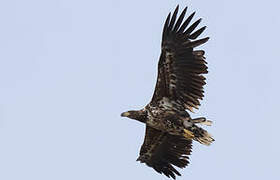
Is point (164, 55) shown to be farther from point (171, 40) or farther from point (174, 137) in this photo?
point (174, 137)

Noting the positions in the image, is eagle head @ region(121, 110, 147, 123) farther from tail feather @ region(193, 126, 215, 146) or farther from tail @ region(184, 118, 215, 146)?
tail feather @ region(193, 126, 215, 146)

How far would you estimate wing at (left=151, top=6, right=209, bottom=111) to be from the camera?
20.7 metres

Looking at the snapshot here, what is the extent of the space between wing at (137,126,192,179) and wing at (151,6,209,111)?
5.31 ft

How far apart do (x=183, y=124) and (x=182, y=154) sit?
184 centimetres

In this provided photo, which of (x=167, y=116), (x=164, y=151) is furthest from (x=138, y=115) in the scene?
(x=164, y=151)

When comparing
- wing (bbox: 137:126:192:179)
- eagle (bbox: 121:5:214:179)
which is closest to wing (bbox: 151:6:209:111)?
A: eagle (bbox: 121:5:214:179)

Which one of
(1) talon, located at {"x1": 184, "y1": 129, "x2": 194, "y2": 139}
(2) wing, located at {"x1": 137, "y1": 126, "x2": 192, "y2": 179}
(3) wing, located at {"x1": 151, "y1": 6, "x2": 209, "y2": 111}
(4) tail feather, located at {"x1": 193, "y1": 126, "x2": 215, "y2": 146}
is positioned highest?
(3) wing, located at {"x1": 151, "y1": 6, "x2": 209, "y2": 111}

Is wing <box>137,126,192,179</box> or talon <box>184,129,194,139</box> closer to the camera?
talon <box>184,129,194,139</box>

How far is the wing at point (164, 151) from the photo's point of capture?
22172 mm

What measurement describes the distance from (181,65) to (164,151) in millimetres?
3020

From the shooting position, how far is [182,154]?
22156mm

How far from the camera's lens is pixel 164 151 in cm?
2236

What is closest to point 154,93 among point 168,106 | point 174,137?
point 168,106

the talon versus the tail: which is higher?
the tail
